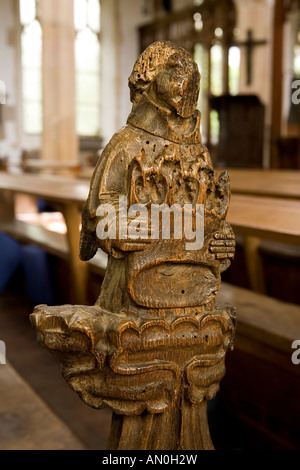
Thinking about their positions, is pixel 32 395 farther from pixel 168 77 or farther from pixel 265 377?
pixel 168 77

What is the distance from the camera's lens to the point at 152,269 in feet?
3.88

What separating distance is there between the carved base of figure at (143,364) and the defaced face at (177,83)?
445mm

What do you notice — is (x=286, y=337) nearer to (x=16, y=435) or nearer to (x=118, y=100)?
(x=16, y=435)

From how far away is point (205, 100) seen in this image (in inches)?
551

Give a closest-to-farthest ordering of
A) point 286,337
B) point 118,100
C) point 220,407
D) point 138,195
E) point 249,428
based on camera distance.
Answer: point 138,195, point 286,337, point 249,428, point 220,407, point 118,100

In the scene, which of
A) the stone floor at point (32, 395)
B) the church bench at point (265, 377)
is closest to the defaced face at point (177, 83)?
the stone floor at point (32, 395)

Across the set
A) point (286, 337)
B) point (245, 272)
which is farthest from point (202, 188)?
point (245, 272)

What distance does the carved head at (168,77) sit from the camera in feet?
3.79

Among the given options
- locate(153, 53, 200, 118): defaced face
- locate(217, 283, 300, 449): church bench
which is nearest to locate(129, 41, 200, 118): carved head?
locate(153, 53, 200, 118): defaced face

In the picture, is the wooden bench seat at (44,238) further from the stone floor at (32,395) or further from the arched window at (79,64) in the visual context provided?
the arched window at (79,64)

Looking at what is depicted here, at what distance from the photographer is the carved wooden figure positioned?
3.76 ft

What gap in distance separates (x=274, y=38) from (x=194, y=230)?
10.7m

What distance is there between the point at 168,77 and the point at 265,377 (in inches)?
68.7

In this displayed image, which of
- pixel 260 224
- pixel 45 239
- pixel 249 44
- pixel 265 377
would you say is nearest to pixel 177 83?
pixel 260 224
